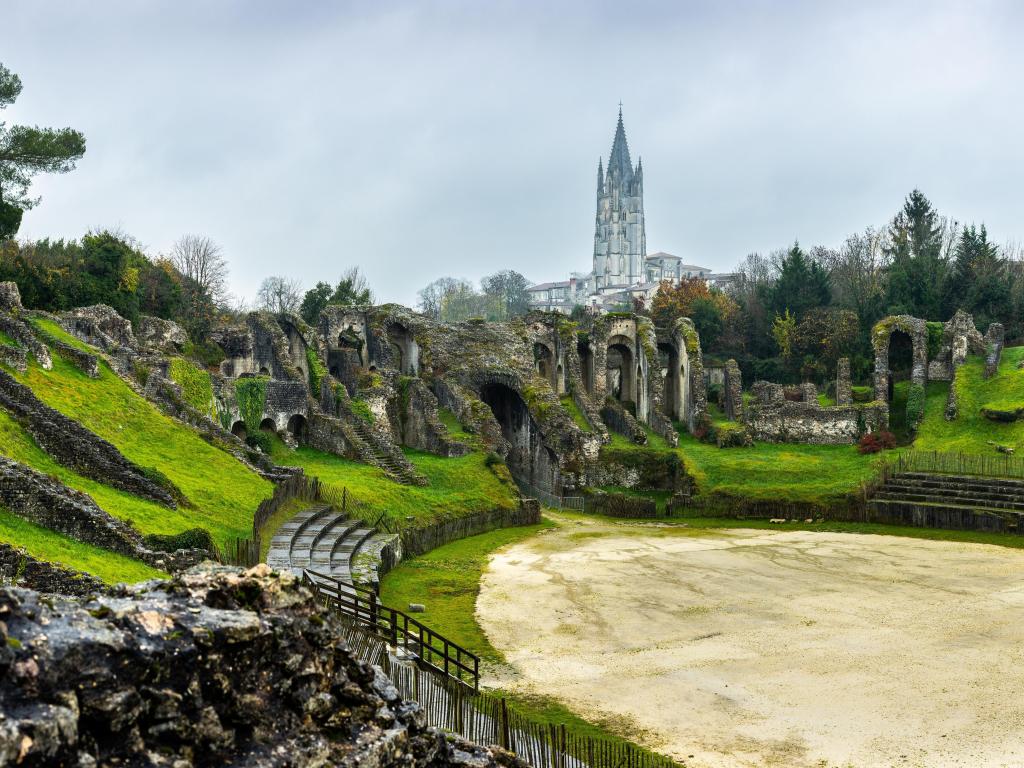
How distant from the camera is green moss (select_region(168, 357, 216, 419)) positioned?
3116 centimetres

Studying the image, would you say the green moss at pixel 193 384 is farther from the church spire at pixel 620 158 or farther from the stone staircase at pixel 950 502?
the church spire at pixel 620 158

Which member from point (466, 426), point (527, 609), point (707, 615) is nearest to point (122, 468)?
point (527, 609)

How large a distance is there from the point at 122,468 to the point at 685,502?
69.7 feet

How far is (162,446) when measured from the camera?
83.5 ft

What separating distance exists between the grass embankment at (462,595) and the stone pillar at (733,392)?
1997cm

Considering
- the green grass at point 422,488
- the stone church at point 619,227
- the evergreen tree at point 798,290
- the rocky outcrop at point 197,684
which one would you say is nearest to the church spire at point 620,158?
the stone church at point 619,227

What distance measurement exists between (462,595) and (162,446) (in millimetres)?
10148

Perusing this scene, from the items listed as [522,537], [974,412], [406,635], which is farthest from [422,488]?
[974,412]

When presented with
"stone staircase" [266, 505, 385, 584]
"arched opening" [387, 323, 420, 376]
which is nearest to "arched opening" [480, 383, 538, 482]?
"arched opening" [387, 323, 420, 376]

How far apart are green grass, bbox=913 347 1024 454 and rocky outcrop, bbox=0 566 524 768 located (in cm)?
3357

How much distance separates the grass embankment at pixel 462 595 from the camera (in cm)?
1412

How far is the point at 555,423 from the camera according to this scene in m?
38.9

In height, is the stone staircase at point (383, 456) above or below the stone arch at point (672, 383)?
below

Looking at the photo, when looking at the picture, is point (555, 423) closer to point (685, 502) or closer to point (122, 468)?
point (685, 502)
